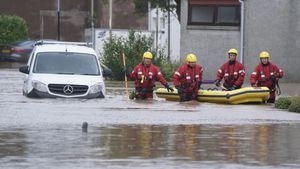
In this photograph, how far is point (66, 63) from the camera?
2619 cm

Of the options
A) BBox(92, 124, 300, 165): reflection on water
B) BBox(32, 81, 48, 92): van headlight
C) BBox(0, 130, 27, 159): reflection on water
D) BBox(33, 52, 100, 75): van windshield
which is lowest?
BBox(92, 124, 300, 165): reflection on water

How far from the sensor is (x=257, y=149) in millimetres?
14484

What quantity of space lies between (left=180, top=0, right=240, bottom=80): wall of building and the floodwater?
45.7 feet

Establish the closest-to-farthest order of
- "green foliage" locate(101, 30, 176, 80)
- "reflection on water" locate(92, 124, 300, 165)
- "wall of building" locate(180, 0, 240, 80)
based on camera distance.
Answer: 1. "reflection on water" locate(92, 124, 300, 165)
2. "wall of building" locate(180, 0, 240, 80)
3. "green foliage" locate(101, 30, 176, 80)

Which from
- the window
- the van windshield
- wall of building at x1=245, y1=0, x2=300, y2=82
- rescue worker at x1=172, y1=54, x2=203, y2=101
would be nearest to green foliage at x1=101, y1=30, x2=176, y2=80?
the window

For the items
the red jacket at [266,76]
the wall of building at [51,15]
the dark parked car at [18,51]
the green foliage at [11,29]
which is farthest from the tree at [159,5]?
the wall of building at [51,15]

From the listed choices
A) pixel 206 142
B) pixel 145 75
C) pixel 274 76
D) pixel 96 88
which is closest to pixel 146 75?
pixel 145 75

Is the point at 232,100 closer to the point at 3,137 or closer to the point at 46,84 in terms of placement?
the point at 46,84

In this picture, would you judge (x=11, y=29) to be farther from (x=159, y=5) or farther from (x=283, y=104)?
(x=283, y=104)

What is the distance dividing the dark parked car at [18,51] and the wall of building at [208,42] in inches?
760

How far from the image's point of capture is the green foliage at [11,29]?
2478 inches

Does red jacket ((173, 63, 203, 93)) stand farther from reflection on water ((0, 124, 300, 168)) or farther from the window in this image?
the window

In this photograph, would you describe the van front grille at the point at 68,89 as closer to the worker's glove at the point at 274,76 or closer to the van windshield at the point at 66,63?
the van windshield at the point at 66,63

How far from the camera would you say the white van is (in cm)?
2491
